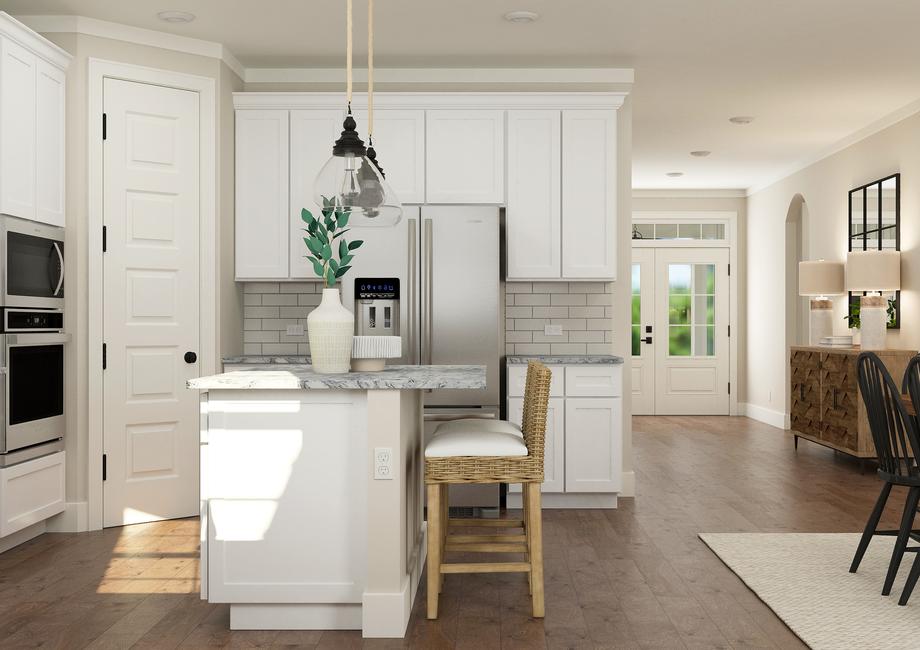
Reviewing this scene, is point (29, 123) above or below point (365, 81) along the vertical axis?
below

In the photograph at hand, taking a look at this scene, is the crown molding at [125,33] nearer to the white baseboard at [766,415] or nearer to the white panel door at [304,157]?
the white panel door at [304,157]

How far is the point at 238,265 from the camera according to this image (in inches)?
215

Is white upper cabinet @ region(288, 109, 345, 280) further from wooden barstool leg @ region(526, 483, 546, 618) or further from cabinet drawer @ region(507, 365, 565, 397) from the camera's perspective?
wooden barstool leg @ region(526, 483, 546, 618)

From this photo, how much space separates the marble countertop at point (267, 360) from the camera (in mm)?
5133

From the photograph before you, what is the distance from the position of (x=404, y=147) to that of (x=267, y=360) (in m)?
1.57

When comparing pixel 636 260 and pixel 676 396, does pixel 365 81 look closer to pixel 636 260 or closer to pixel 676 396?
pixel 636 260

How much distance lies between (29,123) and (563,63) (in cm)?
315

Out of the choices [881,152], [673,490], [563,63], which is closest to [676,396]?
[881,152]

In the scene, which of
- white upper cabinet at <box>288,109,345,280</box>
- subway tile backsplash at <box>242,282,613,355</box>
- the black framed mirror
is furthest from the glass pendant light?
the black framed mirror

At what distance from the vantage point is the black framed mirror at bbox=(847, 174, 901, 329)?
22.1 ft

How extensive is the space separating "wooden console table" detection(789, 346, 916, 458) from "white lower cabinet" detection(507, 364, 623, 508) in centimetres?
209

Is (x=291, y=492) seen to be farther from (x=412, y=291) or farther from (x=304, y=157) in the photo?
(x=304, y=157)

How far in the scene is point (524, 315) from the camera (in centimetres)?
584

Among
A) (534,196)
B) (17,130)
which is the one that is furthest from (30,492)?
(534,196)
